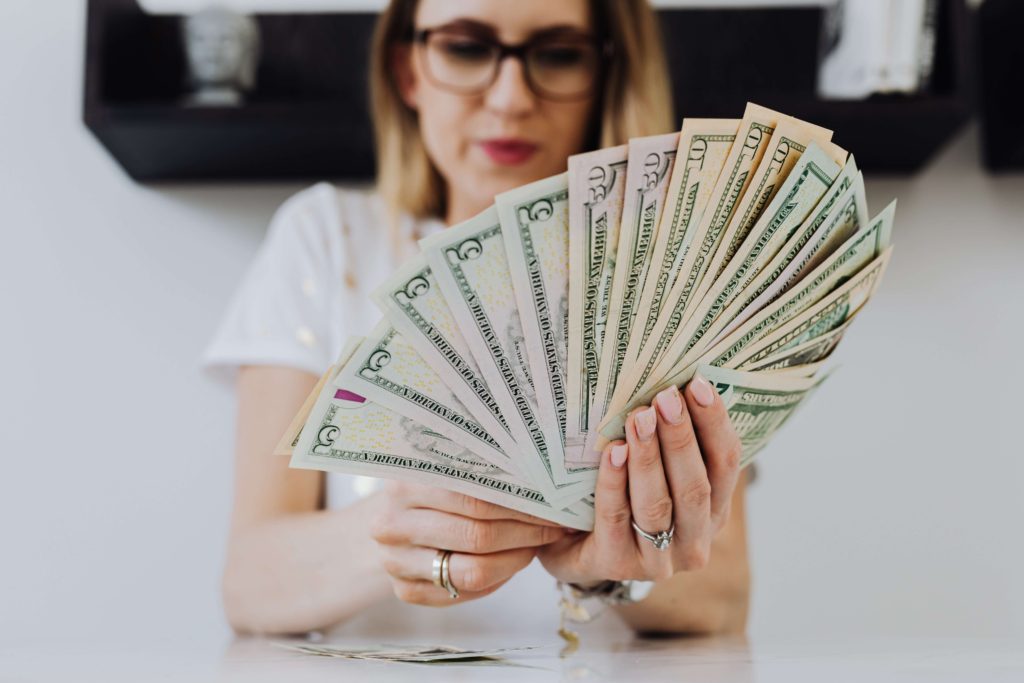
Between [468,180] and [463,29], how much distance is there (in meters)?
0.19

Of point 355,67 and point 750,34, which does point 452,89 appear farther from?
point 750,34

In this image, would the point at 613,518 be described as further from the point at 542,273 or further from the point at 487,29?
the point at 487,29

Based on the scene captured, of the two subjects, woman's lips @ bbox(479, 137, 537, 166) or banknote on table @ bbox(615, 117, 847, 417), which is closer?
banknote on table @ bbox(615, 117, 847, 417)

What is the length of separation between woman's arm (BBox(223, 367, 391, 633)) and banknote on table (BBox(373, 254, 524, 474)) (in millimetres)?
266

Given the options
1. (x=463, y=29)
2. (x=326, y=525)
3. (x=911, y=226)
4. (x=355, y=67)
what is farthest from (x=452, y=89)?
(x=911, y=226)

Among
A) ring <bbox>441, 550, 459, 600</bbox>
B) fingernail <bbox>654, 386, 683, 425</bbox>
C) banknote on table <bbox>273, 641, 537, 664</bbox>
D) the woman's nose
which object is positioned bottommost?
banknote on table <bbox>273, 641, 537, 664</bbox>

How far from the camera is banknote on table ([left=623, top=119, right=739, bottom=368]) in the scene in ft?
2.09

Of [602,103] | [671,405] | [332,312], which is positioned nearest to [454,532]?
[671,405]

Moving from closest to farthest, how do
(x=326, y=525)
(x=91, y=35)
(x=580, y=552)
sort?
(x=580, y=552) < (x=326, y=525) < (x=91, y=35)

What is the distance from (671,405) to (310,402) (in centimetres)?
26

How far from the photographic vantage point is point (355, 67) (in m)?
1.49

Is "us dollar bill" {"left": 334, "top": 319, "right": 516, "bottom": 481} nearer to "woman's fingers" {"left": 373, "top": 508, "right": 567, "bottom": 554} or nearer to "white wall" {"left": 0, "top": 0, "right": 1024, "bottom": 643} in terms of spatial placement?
"woman's fingers" {"left": 373, "top": 508, "right": 567, "bottom": 554}

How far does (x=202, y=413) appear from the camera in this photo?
1.46 metres

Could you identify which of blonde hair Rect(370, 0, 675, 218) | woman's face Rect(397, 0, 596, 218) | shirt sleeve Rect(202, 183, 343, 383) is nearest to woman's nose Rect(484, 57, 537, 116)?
woman's face Rect(397, 0, 596, 218)
